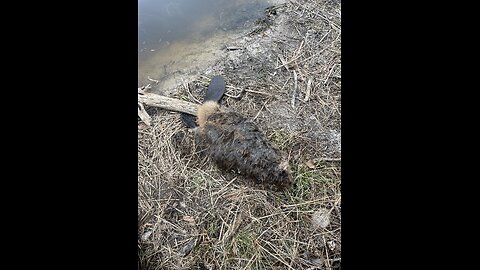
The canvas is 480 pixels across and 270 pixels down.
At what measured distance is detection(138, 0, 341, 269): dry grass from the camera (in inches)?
62.2

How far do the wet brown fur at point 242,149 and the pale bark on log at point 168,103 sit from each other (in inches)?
3.2

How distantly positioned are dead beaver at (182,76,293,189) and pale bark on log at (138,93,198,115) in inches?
1.6

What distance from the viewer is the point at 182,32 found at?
6.70 ft

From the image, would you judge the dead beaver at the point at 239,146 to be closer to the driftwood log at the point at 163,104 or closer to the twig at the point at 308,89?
the driftwood log at the point at 163,104

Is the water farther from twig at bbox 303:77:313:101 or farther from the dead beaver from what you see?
twig at bbox 303:77:313:101

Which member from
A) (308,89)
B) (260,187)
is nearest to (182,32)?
(308,89)

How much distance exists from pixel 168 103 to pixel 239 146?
16.8 inches

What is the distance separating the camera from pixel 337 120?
6.15 ft

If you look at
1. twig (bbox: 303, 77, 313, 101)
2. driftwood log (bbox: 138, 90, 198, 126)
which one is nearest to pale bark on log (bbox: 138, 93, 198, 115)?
driftwood log (bbox: 138, 90, 198, 126)

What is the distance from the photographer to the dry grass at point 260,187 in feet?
5.18

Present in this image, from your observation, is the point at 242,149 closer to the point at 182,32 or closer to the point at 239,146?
the point at 239,146
